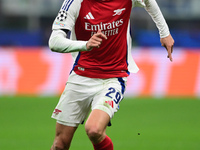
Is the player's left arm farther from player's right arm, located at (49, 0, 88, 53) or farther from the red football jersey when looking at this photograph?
player's right arm, located at (49, 0, 88, 53)

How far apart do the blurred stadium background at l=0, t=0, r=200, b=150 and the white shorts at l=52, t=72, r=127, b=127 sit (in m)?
1.99

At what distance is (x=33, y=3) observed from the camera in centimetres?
2836

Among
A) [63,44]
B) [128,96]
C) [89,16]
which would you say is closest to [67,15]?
[89,16]

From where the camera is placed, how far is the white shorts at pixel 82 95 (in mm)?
6402

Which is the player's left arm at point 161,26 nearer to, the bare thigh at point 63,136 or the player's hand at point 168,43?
the player's hand at point 168,43

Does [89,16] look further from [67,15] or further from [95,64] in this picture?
[95,64]

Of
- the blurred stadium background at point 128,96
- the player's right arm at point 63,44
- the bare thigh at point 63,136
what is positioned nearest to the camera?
the player's right arm at point 63,44

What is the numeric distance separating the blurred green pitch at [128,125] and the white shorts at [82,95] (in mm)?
919

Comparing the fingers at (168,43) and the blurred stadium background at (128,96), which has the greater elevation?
the fingers at (168,43)

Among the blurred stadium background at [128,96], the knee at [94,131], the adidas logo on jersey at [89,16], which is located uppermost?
the adidas logo on jersey at [89,16]


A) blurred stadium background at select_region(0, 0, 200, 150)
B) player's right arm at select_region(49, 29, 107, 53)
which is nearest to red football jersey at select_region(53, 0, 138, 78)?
player's right arm at select_region(49, 29, 107, 53)

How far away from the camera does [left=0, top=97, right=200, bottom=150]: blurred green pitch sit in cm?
880

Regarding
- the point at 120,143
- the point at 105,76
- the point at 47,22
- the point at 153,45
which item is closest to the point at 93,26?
the point at 105,76

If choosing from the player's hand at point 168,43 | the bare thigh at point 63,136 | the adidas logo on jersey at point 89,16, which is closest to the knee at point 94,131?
the bare thigh at point 63,136
